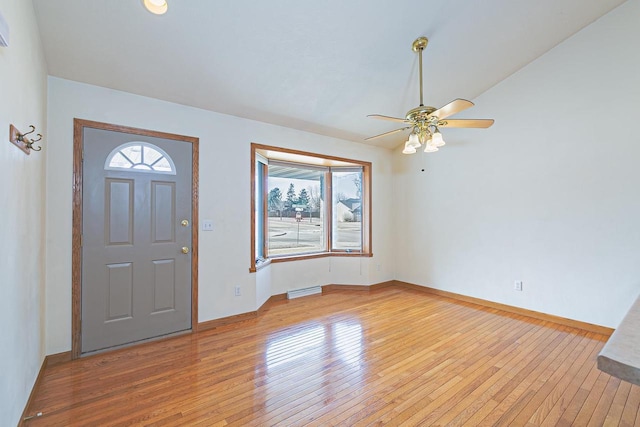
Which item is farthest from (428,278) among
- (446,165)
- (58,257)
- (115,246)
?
(58,257)

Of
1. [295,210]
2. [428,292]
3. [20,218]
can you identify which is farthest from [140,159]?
[428,292]

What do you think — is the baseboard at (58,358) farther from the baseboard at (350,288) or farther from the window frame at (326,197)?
the baseboard at (350,288)

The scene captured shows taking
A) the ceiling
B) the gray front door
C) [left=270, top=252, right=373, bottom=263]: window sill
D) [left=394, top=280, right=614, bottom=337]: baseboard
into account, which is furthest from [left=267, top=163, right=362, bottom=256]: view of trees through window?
the gray front door

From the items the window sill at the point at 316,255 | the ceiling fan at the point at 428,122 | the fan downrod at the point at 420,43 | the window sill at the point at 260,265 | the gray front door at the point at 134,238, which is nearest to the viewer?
the ceiling fan at the point at 428,122

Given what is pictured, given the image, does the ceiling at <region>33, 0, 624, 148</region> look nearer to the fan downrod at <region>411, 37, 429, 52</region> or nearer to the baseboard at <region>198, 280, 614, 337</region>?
the fan downrod at <region>411, 37, 429, 52</region>

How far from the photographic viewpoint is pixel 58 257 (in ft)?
8.09

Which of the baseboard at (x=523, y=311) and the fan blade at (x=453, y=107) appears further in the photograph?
the baseboard at (x=523, y=311)

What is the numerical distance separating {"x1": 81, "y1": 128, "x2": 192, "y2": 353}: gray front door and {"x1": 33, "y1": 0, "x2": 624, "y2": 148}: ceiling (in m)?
0.64

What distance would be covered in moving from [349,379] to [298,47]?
292 centimetres

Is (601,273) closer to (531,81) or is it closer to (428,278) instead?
(428,278)

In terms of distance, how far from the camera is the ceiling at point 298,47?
2141 mm

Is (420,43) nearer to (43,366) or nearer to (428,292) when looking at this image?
(428,292)

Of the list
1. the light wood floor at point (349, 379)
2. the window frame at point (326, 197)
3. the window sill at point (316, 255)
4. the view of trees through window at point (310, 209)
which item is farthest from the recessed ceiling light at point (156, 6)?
the window sill at point (316, 255)

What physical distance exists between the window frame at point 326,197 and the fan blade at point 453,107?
81.8 inches
